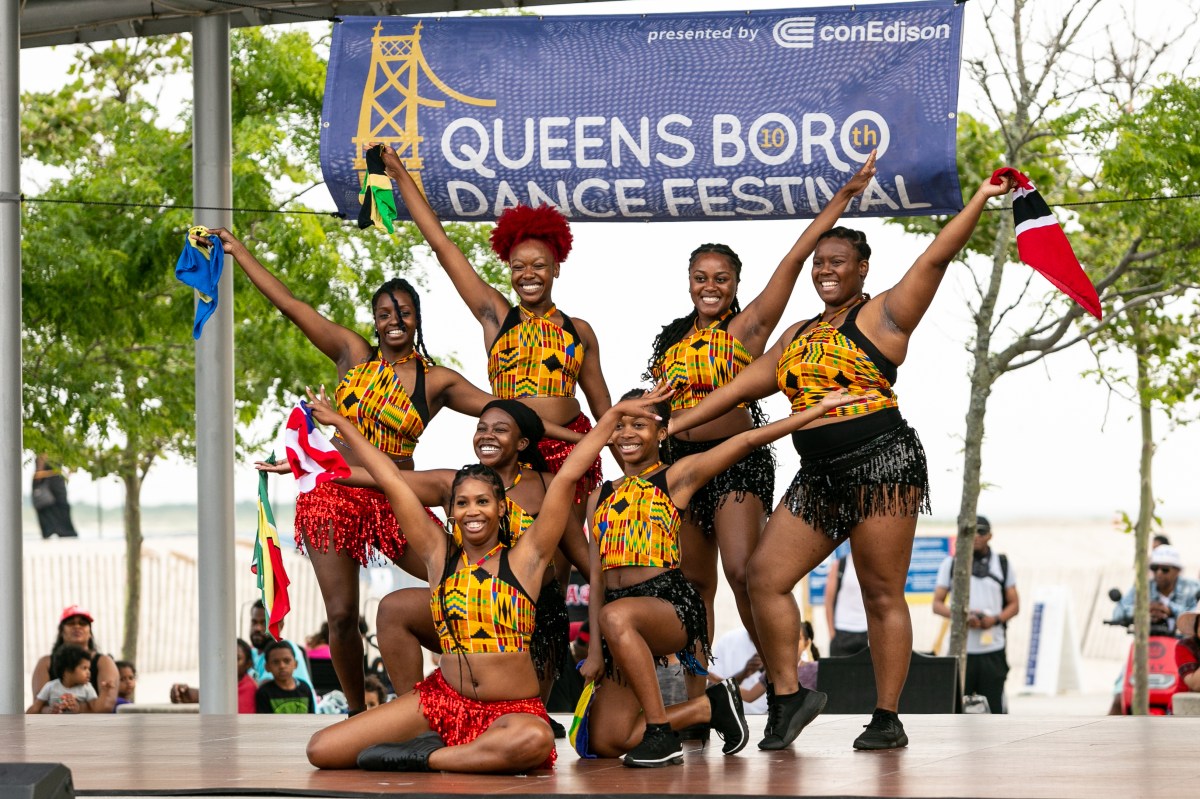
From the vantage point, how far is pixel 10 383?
8766mm

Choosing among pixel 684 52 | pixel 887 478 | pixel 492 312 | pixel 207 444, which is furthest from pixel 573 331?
pixel 207 444

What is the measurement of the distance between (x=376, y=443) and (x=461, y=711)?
144 cm

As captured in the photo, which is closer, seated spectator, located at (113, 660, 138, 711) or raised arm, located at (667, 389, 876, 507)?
raised arm, located at (667, 389, 876, 507)

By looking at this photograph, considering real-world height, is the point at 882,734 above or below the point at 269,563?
below

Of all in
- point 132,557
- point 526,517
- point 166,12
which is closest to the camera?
point 526,517

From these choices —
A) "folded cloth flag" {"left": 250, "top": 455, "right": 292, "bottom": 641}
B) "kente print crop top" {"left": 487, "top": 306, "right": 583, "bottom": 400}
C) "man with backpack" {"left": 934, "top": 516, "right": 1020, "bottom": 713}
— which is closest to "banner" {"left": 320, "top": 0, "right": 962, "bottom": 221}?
"kente print crop top" {"left": 487, "top": 306, "right": 583, "bottom": 400}

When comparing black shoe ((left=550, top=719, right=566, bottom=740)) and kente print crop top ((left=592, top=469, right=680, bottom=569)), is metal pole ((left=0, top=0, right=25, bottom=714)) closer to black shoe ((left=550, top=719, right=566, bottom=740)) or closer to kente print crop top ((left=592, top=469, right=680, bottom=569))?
black shoe ((left=550, top=719, right=566, bottom=740))

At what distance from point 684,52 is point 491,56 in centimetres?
99

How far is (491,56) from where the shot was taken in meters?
8.59

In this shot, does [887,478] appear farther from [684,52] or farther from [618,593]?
[684,52]

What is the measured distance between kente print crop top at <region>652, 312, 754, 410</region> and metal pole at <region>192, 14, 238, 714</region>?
3449 millimetres

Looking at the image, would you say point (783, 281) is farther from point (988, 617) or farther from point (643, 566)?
point (988, 617)

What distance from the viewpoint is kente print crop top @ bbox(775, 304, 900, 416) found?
618 cm

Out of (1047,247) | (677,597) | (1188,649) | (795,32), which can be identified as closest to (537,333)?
(677,597)
